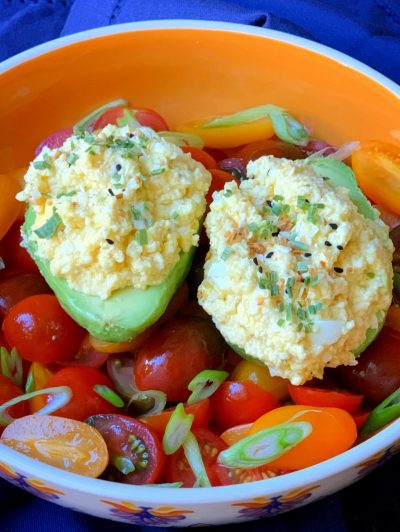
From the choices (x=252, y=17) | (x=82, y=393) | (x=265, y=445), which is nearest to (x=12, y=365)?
(x=82, y=393)

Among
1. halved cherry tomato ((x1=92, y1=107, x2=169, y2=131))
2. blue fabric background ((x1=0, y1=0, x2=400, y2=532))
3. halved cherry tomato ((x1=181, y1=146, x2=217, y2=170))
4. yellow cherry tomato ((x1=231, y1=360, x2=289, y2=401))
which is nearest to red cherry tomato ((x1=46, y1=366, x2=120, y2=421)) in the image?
yellow cherry tomato ((x1=231, y1=360, x2=289, y2=401))

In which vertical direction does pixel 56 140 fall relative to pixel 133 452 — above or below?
above

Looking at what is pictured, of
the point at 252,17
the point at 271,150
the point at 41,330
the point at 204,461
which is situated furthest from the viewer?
the point at 252,17

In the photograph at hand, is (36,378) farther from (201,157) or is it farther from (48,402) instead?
(201,157)

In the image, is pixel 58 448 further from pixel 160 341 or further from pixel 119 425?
pixel 160 341

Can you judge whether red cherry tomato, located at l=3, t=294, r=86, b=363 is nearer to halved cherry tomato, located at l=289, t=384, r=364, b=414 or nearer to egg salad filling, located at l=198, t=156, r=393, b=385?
egg salad filling, located at l=198, t=156, r=393, b=385

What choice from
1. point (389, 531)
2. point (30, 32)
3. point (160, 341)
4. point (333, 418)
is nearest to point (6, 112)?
point (30, 32)
